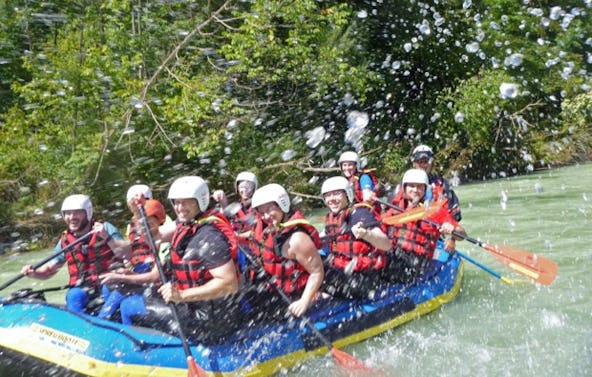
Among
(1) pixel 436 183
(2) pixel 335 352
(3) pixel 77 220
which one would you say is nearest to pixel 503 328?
(2) pixel 335 352

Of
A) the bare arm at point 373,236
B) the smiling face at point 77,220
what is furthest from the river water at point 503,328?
the smiling face at point 77,220

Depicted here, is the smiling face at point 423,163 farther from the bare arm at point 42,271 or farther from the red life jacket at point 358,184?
the bare arm at point 42,271

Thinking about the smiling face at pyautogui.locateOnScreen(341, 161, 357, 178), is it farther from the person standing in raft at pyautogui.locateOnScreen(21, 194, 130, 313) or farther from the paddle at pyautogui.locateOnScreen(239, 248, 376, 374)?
the paddle at pyautogui.locateOnScreen(239, 248, 376, 374)

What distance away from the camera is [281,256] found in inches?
190

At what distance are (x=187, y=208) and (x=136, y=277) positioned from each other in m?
1.24

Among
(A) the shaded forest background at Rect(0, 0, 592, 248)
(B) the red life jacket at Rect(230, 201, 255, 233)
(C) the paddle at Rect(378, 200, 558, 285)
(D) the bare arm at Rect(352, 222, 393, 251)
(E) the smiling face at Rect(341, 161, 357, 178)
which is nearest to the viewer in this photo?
(D) the bare arm at Rect(352, 222, 393, 251)

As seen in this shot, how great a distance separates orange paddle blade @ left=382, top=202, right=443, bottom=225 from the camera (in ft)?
20.1

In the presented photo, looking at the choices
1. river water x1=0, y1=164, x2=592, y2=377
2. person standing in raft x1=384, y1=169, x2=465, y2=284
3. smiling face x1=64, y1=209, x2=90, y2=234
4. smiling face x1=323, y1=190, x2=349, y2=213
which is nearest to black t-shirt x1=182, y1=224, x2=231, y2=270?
river water x1=0, y1=164, x2=592, y2=377

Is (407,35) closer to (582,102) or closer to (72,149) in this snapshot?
(582,102)

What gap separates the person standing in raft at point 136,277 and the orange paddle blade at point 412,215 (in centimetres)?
220

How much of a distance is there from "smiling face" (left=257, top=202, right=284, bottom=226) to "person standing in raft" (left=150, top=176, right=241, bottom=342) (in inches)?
17.5

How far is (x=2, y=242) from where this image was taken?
1255 cm

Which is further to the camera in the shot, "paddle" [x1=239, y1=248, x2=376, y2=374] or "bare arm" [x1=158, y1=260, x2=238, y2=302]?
"paddle" [x1=239, y1=248, x2=376, y2=374]

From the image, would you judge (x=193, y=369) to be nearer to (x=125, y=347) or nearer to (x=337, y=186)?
(x=125, y=347)
